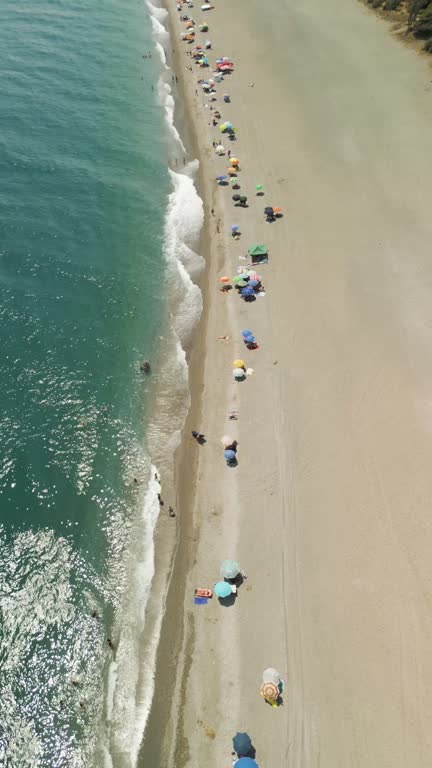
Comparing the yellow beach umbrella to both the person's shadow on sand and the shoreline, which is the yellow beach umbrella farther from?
the person's shadow on sand

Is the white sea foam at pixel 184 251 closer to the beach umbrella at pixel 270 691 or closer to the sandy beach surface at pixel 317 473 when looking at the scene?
the sandy beach surface at pixel 317 473

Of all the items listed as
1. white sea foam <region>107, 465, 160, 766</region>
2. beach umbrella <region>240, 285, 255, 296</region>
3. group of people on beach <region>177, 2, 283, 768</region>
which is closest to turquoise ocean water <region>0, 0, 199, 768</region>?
white sea foam <region>107, 465, 160, 766</region>

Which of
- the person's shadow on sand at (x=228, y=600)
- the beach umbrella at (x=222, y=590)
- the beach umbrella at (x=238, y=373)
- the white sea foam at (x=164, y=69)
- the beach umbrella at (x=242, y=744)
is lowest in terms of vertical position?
the beach umbrella at (x=242, y=744)

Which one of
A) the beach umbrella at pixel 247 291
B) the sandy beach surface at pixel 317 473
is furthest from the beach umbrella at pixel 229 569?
the beach umbrella at pixel 247 291

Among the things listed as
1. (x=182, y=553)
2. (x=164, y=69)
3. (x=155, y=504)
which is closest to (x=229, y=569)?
(x=182, y=553)

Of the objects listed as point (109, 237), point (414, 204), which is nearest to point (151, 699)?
point (109, 237)

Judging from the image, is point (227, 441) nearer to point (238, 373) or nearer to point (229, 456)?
point (229, 456)

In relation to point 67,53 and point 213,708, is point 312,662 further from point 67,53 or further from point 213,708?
point 67,53
